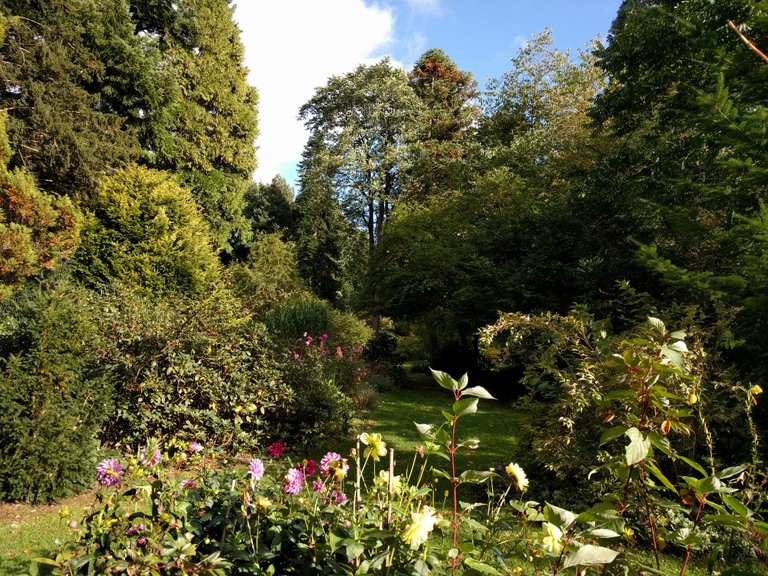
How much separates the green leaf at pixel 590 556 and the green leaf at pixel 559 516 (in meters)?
0.10

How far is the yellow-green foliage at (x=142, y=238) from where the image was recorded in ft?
33.6

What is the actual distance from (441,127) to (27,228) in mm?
17888

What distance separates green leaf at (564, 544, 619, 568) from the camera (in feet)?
3.19

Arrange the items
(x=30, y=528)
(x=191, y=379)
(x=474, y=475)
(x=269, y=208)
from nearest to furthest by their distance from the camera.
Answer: (x=474, y=475) → (x=30, y=528) → (x=191, y=379) → (x=269, y=208)

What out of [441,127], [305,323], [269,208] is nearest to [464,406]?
[305,323]

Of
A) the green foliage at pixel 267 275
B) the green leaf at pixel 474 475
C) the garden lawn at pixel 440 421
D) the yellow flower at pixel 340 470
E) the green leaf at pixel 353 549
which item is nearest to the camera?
the green leaf at pixel 353 549

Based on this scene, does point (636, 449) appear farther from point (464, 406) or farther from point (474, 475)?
point (474, 475)

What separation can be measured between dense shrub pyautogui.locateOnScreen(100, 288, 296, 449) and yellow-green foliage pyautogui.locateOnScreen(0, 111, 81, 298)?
3.12 metres

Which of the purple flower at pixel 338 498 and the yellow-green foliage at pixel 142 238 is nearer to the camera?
the purple flower at pixel 338 498

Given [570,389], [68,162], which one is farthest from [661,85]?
[68,162]

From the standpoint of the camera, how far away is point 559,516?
115 cm

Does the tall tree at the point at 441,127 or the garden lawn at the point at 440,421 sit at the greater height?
the tall tree at the point at 441,127

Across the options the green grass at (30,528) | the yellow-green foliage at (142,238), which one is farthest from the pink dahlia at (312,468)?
the yellow-green foliage at (142,238)

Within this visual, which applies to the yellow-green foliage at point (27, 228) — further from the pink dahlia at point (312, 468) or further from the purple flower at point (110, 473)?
the pink dahlia at point (312, 468)
